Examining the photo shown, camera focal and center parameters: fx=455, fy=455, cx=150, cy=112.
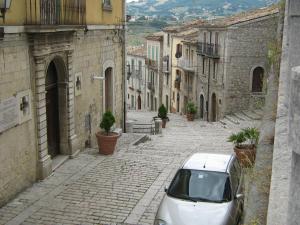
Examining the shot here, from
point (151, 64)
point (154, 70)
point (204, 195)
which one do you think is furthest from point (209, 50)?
point (204, 195)

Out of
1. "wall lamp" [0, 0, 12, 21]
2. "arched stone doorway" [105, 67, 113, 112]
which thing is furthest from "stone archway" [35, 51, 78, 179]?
"arched stone doorway" [105, 67, 113, 112]

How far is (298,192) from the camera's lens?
2.44 meters

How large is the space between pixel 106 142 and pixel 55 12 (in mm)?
4653

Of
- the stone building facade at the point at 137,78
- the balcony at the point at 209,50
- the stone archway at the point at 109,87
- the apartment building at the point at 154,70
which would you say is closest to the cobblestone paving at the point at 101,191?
the stone archway at the point at 109,87

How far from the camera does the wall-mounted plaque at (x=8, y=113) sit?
32.5 ft

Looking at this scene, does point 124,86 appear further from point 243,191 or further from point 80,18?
point 243,191

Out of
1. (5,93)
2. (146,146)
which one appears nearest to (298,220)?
(5,93)

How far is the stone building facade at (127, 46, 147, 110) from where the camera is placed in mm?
62197

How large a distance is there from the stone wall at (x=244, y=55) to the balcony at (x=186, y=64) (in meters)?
8.96

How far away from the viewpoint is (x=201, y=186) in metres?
8.59

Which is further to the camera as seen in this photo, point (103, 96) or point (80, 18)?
point (103, 96)

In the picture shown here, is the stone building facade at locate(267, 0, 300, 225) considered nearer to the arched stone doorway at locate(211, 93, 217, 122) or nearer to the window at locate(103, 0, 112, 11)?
the window at locate(103, 0, 112, 11)

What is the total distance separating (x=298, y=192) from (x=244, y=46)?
31.6 meters

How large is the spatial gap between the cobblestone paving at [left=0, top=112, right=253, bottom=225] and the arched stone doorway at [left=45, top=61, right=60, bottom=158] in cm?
70
